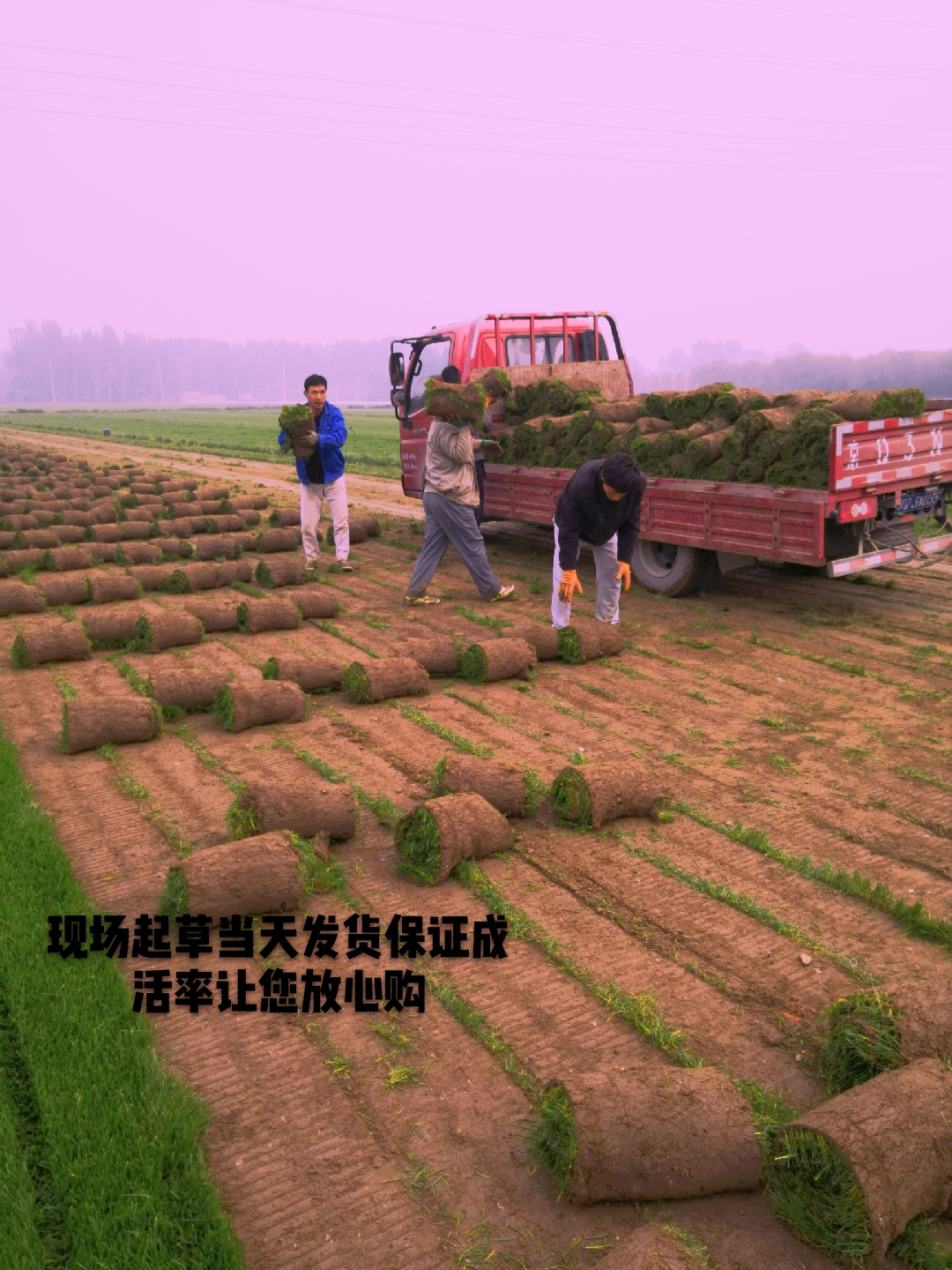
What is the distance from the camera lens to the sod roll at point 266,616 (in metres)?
10.4

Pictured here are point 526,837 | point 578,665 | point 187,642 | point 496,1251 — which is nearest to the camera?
point 496,1251

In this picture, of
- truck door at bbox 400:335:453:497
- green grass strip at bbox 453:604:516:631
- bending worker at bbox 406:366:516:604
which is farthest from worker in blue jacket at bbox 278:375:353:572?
green grass strip at bbox 453:604:516:631

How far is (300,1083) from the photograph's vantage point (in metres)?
3.79

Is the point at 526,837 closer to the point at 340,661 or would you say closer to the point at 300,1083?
the point at 300,1083

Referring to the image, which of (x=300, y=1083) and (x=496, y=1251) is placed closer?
(x=496, y=1251)

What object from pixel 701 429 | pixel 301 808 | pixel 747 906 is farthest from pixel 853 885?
pixel 701 429

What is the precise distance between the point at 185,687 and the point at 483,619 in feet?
12.2

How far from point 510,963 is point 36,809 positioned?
310 cm

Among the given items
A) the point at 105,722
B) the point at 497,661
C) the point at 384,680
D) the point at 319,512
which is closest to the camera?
the point at 105,722

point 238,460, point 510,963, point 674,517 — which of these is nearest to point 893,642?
point 674,517

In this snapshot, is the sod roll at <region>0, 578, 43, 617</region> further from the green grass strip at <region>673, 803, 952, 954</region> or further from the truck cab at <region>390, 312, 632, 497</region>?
the green grass strip at <region>673, 803, 952, 954</region>

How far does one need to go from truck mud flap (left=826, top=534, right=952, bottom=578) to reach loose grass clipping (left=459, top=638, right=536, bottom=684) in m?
3.23

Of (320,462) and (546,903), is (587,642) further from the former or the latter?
(320,462)

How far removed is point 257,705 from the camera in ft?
24.5
